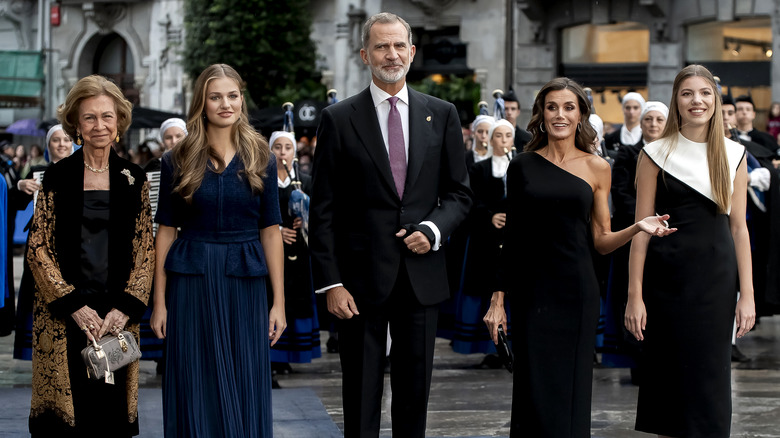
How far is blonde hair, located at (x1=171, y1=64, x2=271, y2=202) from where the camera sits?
543 centimetres

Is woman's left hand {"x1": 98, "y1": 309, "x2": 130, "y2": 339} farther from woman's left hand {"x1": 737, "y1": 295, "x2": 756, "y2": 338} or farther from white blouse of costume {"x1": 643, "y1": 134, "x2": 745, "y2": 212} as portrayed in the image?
woman's left hand {"x1": 737, "y1": 295, "x2": 756, "y2": 338}

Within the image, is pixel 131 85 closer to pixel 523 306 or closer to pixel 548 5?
pixel 548 5

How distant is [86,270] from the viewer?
560cm

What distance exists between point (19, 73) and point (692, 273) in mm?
33468

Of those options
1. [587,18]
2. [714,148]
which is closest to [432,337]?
[714,148]

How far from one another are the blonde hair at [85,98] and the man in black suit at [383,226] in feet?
3.08

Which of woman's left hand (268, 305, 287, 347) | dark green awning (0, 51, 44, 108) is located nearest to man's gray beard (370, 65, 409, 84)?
woman's left hand (268, 305, 287, 347)

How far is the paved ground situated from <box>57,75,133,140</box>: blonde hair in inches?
82.6

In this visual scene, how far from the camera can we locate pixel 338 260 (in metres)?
5.54

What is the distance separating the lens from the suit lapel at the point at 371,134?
17.8ft

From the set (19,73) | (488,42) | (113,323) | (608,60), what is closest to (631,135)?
(113,323)

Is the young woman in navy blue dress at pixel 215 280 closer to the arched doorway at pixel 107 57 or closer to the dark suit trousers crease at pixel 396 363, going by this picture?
the dark suit trousers crease at pixel 396 363

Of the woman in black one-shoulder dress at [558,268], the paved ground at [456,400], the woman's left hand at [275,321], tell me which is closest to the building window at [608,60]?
the paved ground at [456,400]

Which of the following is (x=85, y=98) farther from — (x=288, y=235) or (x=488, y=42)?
(x=488, y=42)
